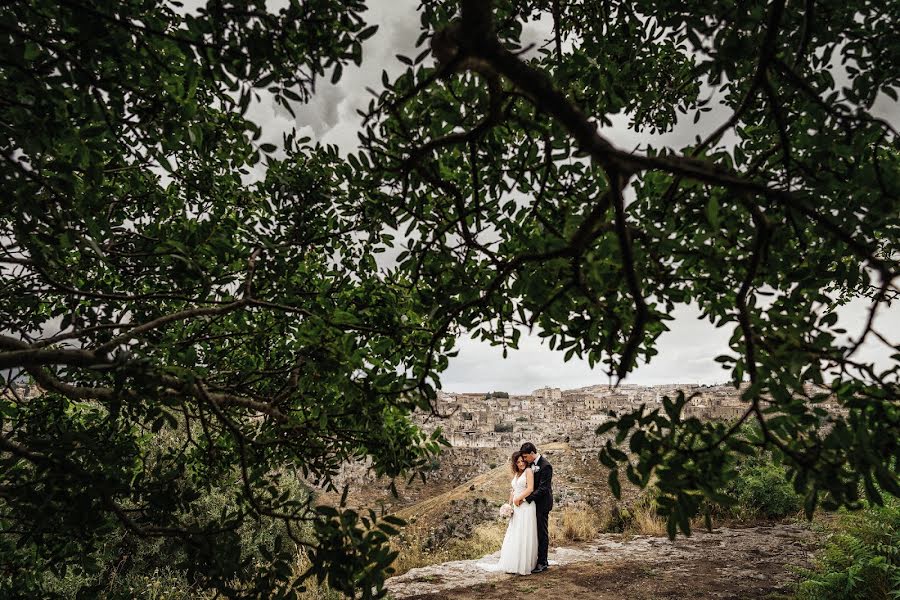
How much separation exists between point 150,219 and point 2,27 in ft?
9.37

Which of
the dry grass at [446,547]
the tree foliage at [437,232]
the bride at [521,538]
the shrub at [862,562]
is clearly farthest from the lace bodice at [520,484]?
the tree foliage at [437,232]

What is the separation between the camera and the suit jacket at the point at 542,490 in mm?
8594

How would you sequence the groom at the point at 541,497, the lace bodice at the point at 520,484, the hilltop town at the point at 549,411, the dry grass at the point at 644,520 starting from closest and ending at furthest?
the groom at the point at 541,497 < the lace bodice at the point at 520,484 < the dry grass at the point at 644,520 < the hilltop town at the point at 549,411

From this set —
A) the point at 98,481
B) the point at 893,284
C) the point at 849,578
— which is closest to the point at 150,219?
the point at 98,481

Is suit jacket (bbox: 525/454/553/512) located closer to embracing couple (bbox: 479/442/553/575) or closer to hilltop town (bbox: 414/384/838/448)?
embracing couple (bbox: 479/442/553/575)

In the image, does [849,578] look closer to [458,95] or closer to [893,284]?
[893,284]

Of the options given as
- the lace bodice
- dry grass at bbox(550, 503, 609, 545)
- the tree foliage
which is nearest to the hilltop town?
dry grass at bbox(550, 503, 609, 545)

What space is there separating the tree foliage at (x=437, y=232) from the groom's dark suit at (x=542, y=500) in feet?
20.3

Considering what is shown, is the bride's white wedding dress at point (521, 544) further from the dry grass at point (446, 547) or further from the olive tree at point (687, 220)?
the olive tree at point (687, 220)

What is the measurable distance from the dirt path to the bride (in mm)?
249

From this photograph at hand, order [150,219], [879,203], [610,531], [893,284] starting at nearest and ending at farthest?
1. [893,284]
2. [879,203]
3. [150,219]
4. [610,531]

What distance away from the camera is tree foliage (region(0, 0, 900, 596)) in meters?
1.65

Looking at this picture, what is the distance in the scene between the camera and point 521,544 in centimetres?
827

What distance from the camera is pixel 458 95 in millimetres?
2361
